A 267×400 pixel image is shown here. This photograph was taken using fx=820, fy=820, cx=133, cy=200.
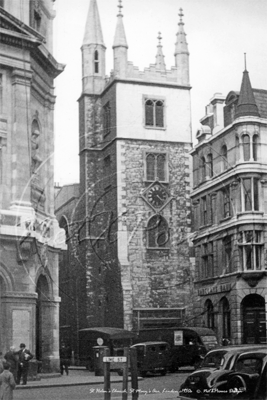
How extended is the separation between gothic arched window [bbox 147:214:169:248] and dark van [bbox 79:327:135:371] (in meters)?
9.59

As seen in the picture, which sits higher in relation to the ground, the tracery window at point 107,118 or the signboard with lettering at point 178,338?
the tracery window at point 107,118

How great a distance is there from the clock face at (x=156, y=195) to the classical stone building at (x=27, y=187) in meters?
18.6

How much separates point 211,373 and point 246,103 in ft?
91.5

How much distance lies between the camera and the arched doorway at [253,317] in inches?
1678

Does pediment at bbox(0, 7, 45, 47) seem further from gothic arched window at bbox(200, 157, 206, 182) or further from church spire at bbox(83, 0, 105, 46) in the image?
church spire at bbox(83, 0, 105, 46)

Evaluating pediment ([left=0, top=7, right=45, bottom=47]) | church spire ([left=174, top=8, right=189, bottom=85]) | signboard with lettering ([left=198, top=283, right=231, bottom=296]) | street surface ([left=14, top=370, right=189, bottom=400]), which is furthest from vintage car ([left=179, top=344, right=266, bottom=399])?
church spire ([left=174, top=8, right=189, bottom=85])

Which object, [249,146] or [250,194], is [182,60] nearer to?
[249,146]

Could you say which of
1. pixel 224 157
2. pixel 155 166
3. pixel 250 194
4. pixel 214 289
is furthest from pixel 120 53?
pixel 214 289

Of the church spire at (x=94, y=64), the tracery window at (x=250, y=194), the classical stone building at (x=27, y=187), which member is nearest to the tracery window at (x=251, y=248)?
the tracery window at (x=250, y=194)

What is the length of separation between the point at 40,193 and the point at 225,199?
16.5 m

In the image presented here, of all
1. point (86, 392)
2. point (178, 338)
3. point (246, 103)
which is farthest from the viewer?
point (246, 103)

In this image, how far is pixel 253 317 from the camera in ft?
141

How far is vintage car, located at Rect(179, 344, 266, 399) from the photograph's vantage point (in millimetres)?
18156

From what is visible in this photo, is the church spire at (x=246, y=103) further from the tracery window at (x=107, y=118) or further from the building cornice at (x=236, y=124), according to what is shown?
the tracery window at (x=107, y=118)
